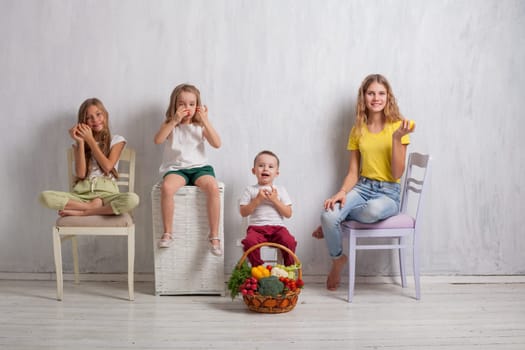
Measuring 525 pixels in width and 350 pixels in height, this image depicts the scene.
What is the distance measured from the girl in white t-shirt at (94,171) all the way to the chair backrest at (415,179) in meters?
1.52

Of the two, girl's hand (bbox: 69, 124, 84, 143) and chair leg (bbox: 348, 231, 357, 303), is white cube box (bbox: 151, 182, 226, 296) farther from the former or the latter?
chair leg (bbox: 348, 231, 357, 303)

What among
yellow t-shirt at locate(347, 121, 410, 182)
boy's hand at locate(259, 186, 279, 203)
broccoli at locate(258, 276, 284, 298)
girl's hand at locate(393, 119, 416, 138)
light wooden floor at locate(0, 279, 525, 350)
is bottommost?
light wooden floor at locate(0, 279, 525, 350)

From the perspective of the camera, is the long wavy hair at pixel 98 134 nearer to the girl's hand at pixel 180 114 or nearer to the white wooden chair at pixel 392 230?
the girl's hand at pixel 180 114

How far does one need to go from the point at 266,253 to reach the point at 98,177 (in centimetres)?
107

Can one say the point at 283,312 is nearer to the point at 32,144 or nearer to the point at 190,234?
the point at 190,234

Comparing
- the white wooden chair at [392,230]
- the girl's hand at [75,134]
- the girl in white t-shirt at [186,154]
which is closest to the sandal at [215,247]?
the girl in white t-shirt at [186,154]

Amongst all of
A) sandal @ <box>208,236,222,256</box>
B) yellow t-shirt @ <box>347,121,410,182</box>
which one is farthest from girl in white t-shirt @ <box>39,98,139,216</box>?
yellow t-shirt @ <box>347,121,410,182</box>

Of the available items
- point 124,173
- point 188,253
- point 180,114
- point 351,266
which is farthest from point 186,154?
point 351,266

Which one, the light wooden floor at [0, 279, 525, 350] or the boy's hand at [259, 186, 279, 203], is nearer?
the light wooden floor at [0, 279, 525, 350]

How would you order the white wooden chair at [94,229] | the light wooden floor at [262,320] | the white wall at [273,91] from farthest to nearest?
the white wall at [273,91] → the white wooden chair at [94,229] → the light wooden floor at [262,320]

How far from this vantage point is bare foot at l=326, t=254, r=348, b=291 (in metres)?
3.43

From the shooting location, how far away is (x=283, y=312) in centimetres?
300

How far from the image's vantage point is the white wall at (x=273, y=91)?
3.57 meters

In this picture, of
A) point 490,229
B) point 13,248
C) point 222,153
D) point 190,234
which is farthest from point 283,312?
point 13,248
